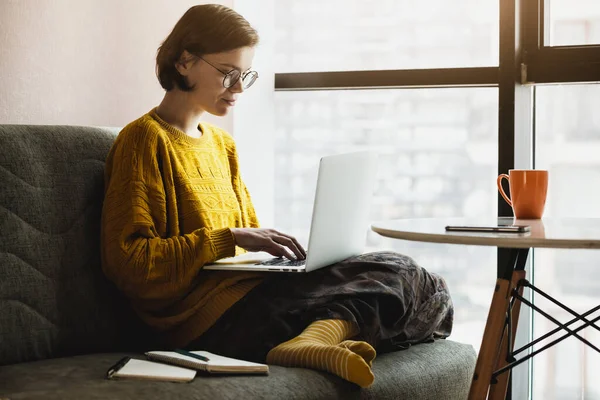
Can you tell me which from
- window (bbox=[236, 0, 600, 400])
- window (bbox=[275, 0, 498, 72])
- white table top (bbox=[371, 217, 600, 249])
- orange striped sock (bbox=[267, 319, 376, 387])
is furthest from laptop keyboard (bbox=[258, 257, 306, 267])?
window (bbox=[275, 0, 498, 72])

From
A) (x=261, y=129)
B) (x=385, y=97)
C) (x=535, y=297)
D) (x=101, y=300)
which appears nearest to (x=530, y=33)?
(x=385, y=97)

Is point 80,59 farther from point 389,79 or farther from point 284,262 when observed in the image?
point 389,79

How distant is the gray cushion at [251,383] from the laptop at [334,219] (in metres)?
0.25

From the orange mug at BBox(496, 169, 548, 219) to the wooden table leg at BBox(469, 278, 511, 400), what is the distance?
22cm

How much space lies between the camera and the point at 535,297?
2.50m

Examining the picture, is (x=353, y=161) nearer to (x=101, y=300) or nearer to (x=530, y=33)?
(x=101, y=300)

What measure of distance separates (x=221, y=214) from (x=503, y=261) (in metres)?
0.93

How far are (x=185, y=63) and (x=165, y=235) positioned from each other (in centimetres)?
43

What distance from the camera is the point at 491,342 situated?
59.9 inches

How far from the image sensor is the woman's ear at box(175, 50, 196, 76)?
198cm

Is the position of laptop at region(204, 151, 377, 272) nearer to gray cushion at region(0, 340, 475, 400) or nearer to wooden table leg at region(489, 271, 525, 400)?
gray cushion at region(0, 340, 475, 400)

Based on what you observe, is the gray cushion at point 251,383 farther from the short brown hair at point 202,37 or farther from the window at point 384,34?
the window at point 384,34

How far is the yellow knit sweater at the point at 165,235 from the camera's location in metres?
1.74

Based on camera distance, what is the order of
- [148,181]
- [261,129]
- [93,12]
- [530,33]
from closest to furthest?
1. [148,181]
2. [93,12]
3. [530,33]
4. [261,129]
